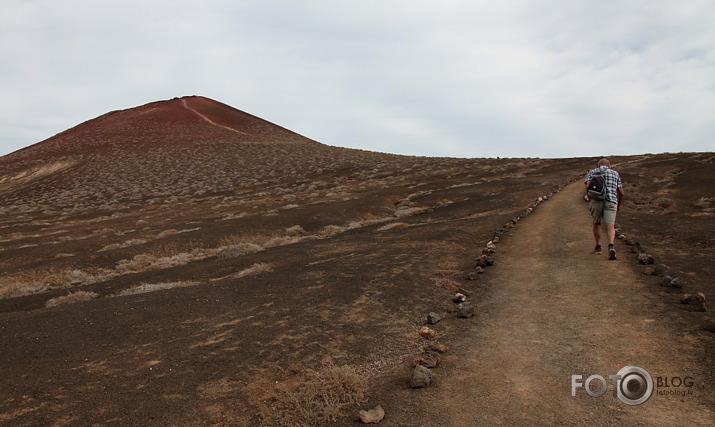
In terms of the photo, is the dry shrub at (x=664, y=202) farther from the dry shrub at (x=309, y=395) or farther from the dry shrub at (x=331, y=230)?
the dry shrub at (x=309, y=395)

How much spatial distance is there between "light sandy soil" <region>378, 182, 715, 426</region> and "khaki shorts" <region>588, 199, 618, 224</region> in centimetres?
120

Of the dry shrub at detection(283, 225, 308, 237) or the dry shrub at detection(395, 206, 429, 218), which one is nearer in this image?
the dry shrub at detection(283, 225, 308, 237)

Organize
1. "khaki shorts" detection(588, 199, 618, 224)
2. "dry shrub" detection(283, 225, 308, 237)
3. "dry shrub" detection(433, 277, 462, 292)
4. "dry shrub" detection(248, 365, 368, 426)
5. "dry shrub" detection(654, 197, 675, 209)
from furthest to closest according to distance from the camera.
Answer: "dry shrub" detection(283, 225, 308, 237) < "dry shrub" detection(654, 197, 675, 209) < "khaki shorts" detection(588, 199, 618, 224) < "dry shrub" detection(433, 277, 462, 292) < "dry shrub" detection(248, 365, 368, 426)

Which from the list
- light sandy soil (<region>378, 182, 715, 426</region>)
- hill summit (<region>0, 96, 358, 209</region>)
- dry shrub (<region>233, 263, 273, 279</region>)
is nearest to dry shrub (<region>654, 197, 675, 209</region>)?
light sandy soil (<region>378, 182, 715, 426</region>)

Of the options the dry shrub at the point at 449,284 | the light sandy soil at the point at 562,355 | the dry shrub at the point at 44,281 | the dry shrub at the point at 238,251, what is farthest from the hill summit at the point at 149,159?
the light sandy soil at the point at 562,355

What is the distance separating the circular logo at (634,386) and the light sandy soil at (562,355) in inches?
3.7

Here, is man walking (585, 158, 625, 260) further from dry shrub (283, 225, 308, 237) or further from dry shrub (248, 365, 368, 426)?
dry shrub (283, 225, 308, 237)

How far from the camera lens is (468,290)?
9258 mm

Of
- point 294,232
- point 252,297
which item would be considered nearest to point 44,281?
point 294,232

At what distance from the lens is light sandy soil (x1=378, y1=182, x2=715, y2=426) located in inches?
177

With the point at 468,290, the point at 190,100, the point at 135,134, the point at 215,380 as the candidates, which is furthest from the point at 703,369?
the point at 190,100

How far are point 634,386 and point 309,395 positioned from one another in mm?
3932

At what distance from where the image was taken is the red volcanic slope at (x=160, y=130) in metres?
76.3

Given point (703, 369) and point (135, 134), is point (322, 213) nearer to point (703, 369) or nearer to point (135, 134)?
point (703, 369)
